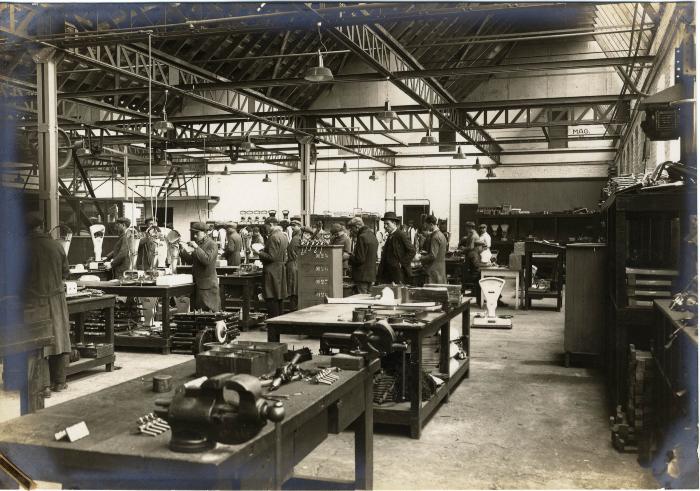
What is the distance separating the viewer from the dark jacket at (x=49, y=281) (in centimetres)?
556

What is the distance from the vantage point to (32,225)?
18.6 feet

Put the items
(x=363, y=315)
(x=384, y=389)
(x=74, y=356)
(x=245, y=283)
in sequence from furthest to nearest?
(x=245, y=283), (x=74, y=356), (x=384, y=389), (x=363, y=315)

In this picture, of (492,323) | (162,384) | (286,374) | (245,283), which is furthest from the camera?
(492,323)

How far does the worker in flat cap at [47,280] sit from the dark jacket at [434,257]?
6.31 metres

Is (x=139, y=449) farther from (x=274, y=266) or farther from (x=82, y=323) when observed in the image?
(x=274, y=266)

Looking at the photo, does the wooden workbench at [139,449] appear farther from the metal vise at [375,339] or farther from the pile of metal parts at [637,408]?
the pile of metal parts at [637,408]

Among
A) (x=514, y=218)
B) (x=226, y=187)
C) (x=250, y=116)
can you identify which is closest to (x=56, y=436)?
(x=250, y=116)

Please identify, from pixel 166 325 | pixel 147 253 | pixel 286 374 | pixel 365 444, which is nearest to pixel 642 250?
pixel 365 444

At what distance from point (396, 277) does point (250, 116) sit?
5.55 meters

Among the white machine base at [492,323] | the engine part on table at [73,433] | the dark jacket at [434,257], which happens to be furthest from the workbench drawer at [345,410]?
the dark jacket at [434,257]

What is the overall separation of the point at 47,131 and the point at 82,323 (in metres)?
2.12

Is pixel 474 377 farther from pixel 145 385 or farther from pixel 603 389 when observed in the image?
pixel 145 385

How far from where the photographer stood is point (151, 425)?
7.18 feet

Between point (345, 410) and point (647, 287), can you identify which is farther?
point (647, 287)
